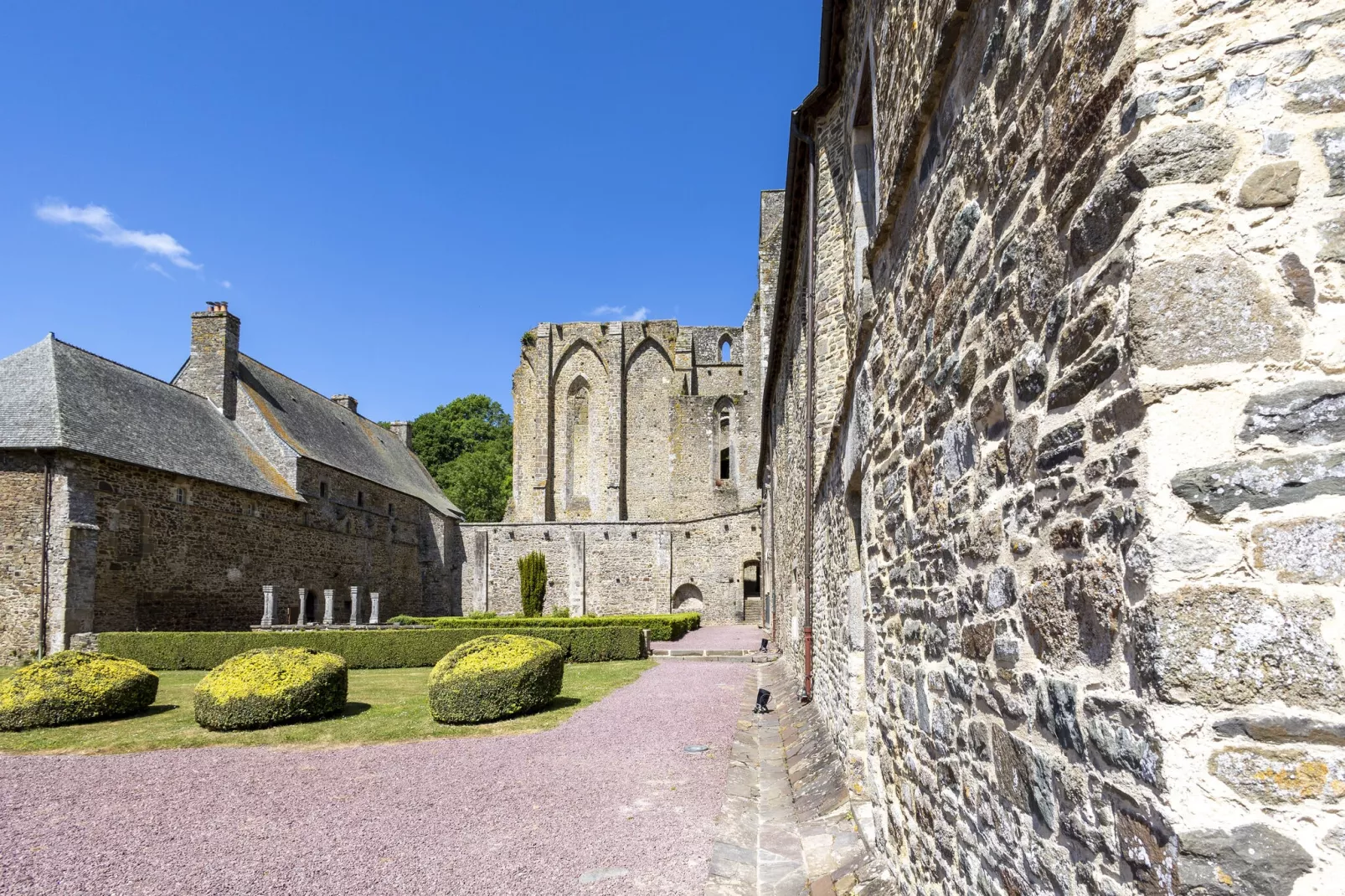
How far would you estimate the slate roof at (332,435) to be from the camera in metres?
28.2

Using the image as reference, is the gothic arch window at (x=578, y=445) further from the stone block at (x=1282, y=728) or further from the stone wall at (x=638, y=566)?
the stone block at (x=1282, y=728)

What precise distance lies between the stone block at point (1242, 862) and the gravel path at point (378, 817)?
4.22m

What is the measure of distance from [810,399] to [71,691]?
425 inches

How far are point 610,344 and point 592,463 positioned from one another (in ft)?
22.5

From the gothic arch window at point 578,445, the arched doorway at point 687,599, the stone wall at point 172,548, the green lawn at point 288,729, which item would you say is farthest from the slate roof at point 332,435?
the green lawn at point 288,729

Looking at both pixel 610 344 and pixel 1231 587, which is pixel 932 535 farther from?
pixel 610 344

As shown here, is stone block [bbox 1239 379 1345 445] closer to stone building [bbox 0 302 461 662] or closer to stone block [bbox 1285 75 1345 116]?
stone block [bbox 1285 75 1345 116]

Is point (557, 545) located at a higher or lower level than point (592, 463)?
lower

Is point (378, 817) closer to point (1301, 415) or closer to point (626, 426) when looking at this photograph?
point (1301, 415)

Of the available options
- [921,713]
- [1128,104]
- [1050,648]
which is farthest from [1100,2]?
[921,713]

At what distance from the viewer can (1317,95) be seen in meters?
1.39

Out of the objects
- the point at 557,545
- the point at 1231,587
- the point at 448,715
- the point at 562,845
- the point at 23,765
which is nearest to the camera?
the point at 1231,587

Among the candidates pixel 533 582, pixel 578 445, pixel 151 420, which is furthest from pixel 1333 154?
pixel 578 445

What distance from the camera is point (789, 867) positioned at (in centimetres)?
501
